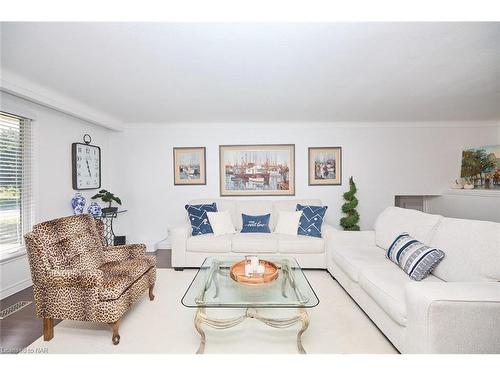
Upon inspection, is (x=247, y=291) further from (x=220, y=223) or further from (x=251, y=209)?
(x=251, y=209)

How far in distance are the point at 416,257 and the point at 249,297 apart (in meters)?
1.48

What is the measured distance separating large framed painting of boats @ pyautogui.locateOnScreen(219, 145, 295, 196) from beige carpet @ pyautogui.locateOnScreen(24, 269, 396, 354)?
2.42 m

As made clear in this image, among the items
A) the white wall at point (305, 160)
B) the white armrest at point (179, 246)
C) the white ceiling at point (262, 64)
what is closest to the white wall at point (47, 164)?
the white ceiling at point (262, 64)

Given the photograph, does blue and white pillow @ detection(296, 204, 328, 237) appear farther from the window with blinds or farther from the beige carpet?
the window with blinds

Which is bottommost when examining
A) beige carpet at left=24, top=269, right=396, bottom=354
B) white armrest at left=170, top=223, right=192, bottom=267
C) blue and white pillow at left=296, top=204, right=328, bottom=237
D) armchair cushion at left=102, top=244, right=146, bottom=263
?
beige carpet at left=24, top=269, right=396, bottom=354

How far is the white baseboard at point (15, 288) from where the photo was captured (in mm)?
2422

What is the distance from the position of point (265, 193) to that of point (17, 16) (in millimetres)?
3725

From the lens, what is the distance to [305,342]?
174cm

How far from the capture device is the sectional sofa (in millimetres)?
1235

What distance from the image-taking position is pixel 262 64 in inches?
80.9

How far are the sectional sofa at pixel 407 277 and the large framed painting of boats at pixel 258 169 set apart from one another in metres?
1.15

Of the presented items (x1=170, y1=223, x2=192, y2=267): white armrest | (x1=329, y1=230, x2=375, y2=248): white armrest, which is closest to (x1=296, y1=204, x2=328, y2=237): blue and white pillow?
(x1=329, y1=230, x2=375, y2=248): white armrest
